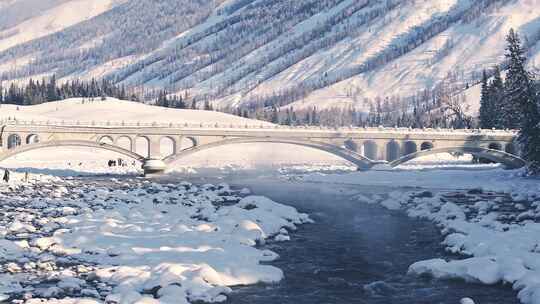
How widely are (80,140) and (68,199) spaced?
1894 inches

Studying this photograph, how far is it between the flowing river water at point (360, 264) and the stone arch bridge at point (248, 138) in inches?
2193

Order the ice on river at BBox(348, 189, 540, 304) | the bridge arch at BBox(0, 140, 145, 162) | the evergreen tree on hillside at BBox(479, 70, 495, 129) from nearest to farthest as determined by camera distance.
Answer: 1. the ice on river at BBox(348, 189, 540, 304)
2. the bridge arch at BBox(0, 140, 145, 162)
3. the evergreen tree on hillside at BBox(479, 70, 495, 129)

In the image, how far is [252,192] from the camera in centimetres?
7556

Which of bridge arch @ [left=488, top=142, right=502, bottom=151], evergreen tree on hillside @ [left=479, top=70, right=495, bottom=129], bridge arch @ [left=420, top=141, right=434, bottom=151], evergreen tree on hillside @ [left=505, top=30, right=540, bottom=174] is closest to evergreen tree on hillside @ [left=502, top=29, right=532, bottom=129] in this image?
evergreen tree on hillside @ [left=505, top=30, right=540, bottom=174]

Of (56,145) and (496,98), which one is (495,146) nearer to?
(496,98)

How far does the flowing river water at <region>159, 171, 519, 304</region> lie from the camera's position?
2788 cm

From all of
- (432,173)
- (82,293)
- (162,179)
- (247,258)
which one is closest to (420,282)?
(247,258)

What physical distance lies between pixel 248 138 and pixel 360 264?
259 ft

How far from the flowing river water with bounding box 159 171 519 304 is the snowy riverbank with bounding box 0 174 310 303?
1442 millimetres

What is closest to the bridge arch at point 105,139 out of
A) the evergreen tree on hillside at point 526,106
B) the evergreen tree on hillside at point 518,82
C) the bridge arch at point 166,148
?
the bridge arch at point 166,148

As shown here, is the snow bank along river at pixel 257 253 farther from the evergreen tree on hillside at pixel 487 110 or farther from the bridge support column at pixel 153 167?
the evergreen tree on hillside at pixel 487 110

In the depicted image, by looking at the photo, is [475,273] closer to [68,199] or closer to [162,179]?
[68,199]

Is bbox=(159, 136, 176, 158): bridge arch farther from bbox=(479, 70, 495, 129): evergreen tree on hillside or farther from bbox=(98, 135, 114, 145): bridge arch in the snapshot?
bbox=(479, 70, 495, 129): evergreen tree on hillside

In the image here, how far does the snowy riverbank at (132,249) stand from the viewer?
26.9m
